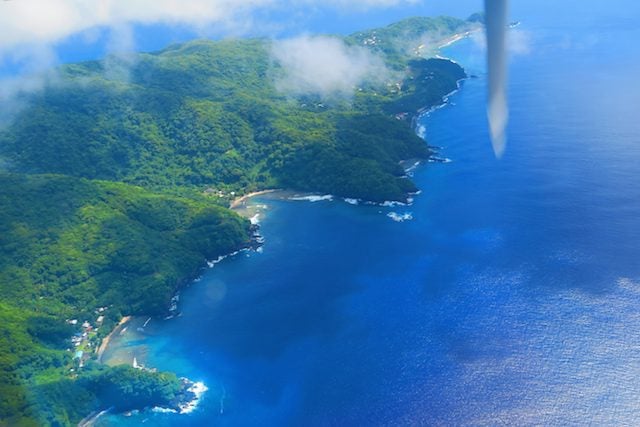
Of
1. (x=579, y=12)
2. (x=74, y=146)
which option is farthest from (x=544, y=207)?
(x=579, y=12)

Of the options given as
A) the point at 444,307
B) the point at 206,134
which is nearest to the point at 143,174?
the point at 206,134

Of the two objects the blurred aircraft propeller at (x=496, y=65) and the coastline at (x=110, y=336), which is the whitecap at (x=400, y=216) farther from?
the blurred aircraft propeller at (x=496, y=65)

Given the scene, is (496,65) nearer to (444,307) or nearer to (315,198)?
(444,307)

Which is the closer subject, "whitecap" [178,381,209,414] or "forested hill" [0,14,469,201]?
"whitecap" [178,381,209,414]

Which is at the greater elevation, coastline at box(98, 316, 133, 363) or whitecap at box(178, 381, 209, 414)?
coastline at box(98, 316, 133, 363)

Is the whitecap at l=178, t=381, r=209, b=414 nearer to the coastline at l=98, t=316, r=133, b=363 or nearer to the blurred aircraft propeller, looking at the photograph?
the coastline at l=98, t=316, r=133, b=363

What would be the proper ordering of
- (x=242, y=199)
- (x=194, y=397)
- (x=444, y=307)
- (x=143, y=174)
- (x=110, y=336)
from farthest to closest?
(x=143, y=174) < (x=242, y=199) < (x=110, y=336) < (x=444, y=307) < (x=194, y=397)

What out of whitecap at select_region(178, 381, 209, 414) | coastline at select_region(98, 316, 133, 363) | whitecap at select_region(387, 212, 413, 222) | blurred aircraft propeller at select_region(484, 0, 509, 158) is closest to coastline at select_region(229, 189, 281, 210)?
whitecap at select_region(387, 212, 413, 222)

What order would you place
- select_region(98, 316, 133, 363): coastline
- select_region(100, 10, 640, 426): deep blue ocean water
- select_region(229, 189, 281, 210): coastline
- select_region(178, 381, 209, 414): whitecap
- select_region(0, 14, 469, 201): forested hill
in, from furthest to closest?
select_region(0, 14, 469, 201): forested hill → select_region(229, 189, 281, 210): coastline → select_region(98, 316, 133, 363): coastline → select_region(178, 381, 209, 414): whitecap → select_region(100, 10, 640, 426): deep blue ocean water
